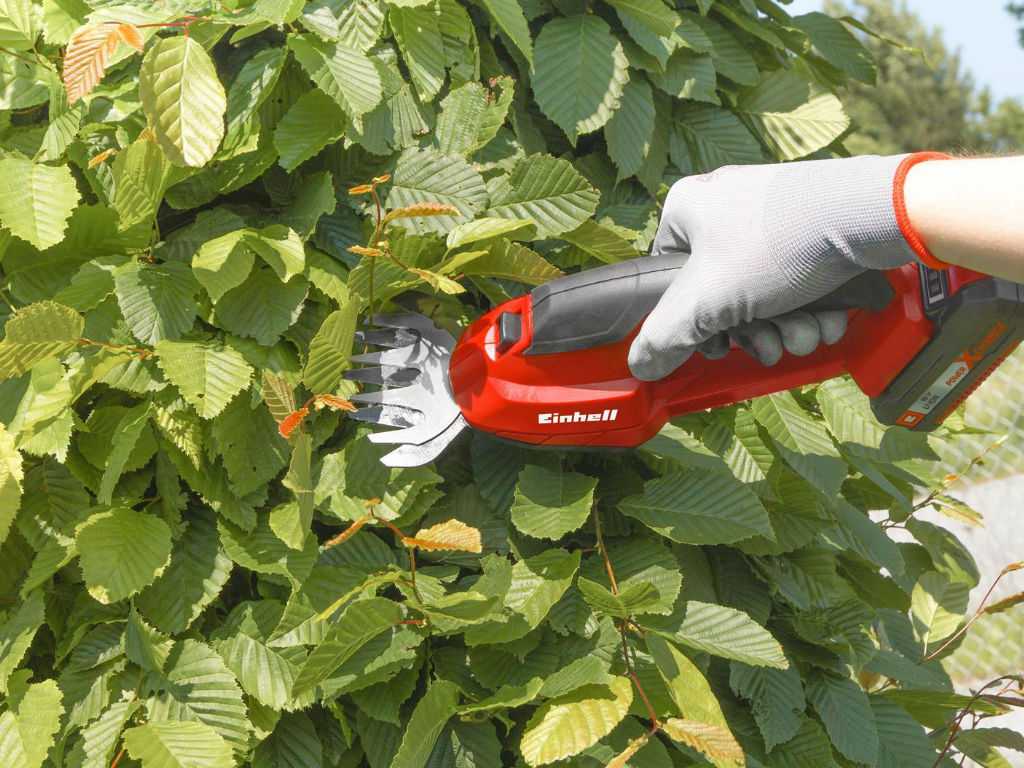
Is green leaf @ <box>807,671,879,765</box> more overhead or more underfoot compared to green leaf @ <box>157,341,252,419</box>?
more underfoot

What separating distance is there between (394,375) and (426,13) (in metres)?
0.50

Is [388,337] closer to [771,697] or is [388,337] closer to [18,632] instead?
[18,632]

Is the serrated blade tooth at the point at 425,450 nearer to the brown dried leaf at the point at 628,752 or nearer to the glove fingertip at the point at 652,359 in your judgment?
the glove fingertip at the point at 652,359

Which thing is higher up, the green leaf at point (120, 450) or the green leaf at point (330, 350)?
the green leaf at point (330, 350)

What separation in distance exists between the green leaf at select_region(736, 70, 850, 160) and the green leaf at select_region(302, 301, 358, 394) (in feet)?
2.88

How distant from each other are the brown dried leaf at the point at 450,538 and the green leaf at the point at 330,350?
0.25 metres

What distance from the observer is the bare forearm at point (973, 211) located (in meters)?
1.13

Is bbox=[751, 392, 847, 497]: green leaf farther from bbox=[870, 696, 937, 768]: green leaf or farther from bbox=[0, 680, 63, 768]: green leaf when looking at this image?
bbox=[0, 680, 63, 768]: green leaf

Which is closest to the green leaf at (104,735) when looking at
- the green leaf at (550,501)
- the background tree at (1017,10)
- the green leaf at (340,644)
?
the green leaf at (340,644)

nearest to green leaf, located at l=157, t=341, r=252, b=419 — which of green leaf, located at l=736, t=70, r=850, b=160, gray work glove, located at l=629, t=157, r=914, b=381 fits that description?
gray work glove, located at l=629, t=157, r=914, b=381

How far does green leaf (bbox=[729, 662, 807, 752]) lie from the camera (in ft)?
5.28

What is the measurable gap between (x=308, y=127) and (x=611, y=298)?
461mm

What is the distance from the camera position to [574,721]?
Result: 4.46ft

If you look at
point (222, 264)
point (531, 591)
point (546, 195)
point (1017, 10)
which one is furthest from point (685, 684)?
point (1017, 10)
